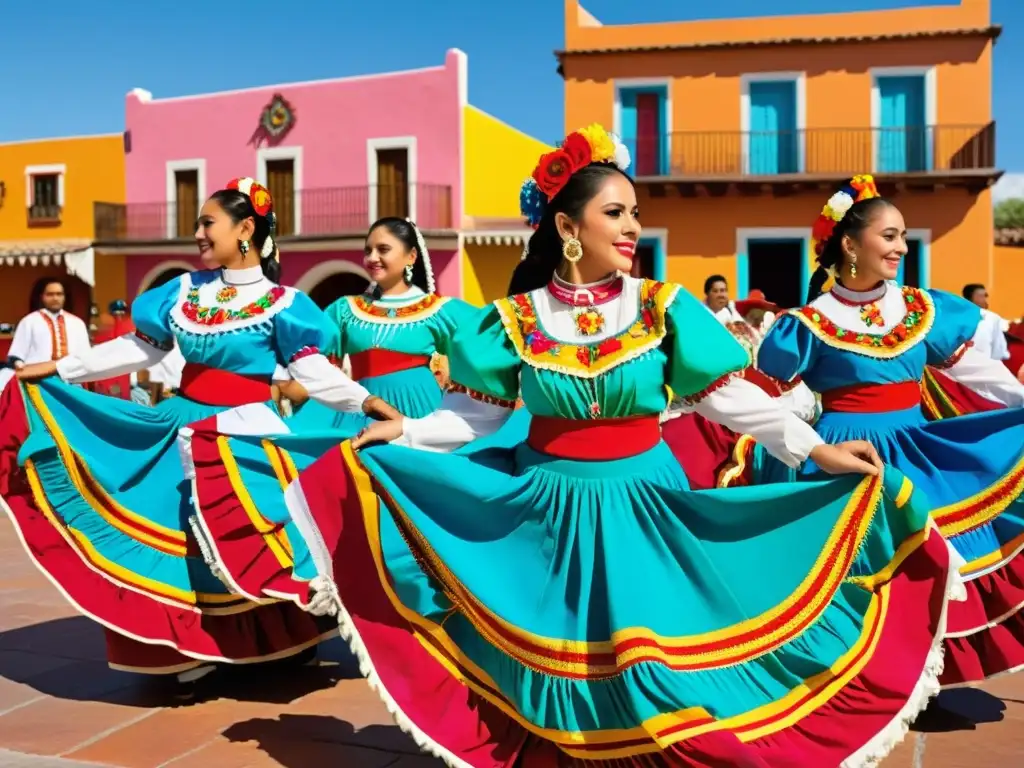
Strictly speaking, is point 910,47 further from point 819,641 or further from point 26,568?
point 819,641

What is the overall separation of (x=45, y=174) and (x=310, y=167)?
770cm

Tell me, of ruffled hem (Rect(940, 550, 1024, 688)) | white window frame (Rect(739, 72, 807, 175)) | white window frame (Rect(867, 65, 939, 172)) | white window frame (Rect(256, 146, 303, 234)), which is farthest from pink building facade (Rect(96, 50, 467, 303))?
ruffled hem (Rect(940, 550, 1024, 688))

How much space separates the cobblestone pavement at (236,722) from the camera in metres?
3.75

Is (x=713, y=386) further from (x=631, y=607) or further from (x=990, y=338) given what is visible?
(x=990, y=338)

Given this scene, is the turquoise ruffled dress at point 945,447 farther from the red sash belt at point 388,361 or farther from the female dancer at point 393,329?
the red sash belt at point 388,361

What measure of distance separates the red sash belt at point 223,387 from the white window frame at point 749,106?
1884 centimetres

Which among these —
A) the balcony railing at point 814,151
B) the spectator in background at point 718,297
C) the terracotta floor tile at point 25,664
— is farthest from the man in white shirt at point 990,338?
the balcony railing at point 814,151

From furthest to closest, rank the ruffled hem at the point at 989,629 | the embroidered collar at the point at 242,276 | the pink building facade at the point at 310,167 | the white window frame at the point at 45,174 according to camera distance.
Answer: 1. the white window frame at the point at 45,174
2. the pink building facade at the point at 310,167
3. the embroidered collar at the point at 242,276
4. the ruffled hem at the point at 989,629

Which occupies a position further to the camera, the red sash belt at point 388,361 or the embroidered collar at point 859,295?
the red sash belt at point 388,361

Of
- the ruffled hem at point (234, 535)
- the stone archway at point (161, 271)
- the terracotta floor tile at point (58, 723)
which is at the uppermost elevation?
the stone archway at point (161, 271)

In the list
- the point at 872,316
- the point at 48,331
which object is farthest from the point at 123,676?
the point at 48,331

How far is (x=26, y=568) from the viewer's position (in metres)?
7.15

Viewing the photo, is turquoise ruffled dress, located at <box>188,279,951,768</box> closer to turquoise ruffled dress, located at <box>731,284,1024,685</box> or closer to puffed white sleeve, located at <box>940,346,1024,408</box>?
turquoise ruffled dress, located at <box>731,284,1024,685</box>

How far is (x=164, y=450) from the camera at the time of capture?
183 inches
